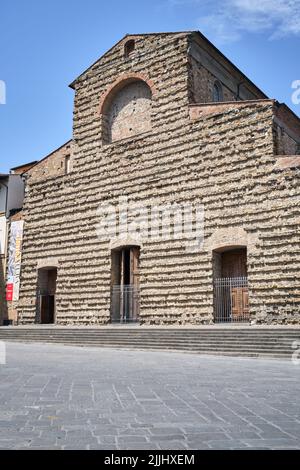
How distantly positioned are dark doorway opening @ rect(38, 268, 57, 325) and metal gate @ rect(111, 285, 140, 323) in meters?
3.89

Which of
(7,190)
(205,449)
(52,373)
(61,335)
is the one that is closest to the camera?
(205,449)

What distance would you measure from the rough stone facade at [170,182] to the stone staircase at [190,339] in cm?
173

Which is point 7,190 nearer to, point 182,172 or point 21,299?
point 21,299

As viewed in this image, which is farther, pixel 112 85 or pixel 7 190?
pixel 7 190

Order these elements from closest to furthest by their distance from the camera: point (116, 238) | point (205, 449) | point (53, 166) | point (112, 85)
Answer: point (205, 449) < point (116, 238) < point (112, 85) < point (53, 166)

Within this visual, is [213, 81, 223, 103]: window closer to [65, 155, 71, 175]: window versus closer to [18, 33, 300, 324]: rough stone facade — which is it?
[18, 33, 300, 324]: rough stone facade

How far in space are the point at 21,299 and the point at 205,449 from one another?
18143 millimetres

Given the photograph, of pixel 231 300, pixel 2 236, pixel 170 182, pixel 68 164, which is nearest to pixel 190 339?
pixel 231 300

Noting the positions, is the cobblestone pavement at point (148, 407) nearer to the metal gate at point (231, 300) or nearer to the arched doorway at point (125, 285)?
the metal gate at point (231, 300)

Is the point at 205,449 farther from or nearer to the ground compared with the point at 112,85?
nearer to the ground

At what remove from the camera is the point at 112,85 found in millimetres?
19266

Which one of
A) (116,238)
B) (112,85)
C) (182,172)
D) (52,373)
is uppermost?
(112,85)

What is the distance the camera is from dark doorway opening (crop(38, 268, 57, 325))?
65.3 ft

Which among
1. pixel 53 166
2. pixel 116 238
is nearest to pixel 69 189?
pixel 53 166
